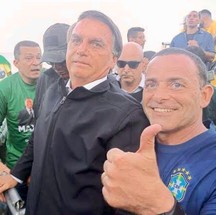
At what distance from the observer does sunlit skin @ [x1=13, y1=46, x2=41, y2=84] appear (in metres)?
3.56

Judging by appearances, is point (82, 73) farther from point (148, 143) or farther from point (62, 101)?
point (148, 143)

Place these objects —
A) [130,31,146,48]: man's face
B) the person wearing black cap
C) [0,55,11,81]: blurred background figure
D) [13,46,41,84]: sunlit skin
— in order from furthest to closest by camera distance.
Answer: [130,31,146,48]: man's face, [0,55,11,81]: blurred background figure, [13,46,41,84]: sunlit skin, the person wearing black cap

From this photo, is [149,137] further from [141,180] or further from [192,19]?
[192,19]

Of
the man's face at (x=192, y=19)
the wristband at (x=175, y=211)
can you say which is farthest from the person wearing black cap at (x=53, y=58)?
the man's face at (x=192, y=19)

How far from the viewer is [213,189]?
1292 mm

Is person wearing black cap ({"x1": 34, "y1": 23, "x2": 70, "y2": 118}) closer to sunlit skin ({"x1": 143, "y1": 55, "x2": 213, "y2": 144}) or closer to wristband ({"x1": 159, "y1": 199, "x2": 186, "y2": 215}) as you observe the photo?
sunlit skin ({"x1": 143, "y1": 55, "x2": 213, "y2": 144})

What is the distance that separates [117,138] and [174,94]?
1.12 feet

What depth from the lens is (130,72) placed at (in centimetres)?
393

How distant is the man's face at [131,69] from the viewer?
12.8 ft

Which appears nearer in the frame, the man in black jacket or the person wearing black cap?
the man in black jacket

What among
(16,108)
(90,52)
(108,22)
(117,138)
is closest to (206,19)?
(16,108)

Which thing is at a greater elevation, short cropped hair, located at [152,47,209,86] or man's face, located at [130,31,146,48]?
short cropped hair, located at [152,47,209,86]

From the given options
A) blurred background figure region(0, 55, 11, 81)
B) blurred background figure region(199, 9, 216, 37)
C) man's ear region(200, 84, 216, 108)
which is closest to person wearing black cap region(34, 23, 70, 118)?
man's ear region(200, 84, 216, 108)

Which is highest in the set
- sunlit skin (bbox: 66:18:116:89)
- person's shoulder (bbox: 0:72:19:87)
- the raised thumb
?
sunlit skin (bbox: 66:18:116:89)
